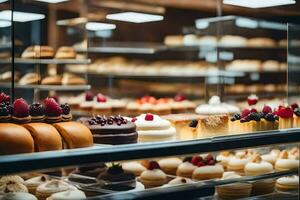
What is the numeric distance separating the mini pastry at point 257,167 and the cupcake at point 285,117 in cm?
30

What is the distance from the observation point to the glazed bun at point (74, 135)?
234 cm

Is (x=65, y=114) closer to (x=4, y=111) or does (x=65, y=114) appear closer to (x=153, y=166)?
(x=4, y=111)

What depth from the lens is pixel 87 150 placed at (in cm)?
213

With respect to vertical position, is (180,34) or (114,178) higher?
(180,34)

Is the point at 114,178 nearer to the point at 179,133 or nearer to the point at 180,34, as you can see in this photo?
the point at 179,133

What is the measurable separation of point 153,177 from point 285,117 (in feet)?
2.95

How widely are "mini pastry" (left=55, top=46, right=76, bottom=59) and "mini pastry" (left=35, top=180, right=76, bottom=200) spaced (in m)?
4.84

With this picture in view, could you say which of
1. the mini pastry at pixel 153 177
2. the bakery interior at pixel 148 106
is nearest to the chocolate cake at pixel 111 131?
the bakery interior at pixel 148 106

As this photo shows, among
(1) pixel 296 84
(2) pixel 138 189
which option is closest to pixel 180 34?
(1) pixel 296 84

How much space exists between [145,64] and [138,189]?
593cm

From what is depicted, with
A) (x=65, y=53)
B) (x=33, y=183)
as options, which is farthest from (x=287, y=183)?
(x=65, y=53)

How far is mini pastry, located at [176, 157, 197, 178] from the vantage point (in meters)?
3.29

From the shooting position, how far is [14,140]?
2.14 metres

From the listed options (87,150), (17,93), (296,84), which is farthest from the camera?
(17,93)
